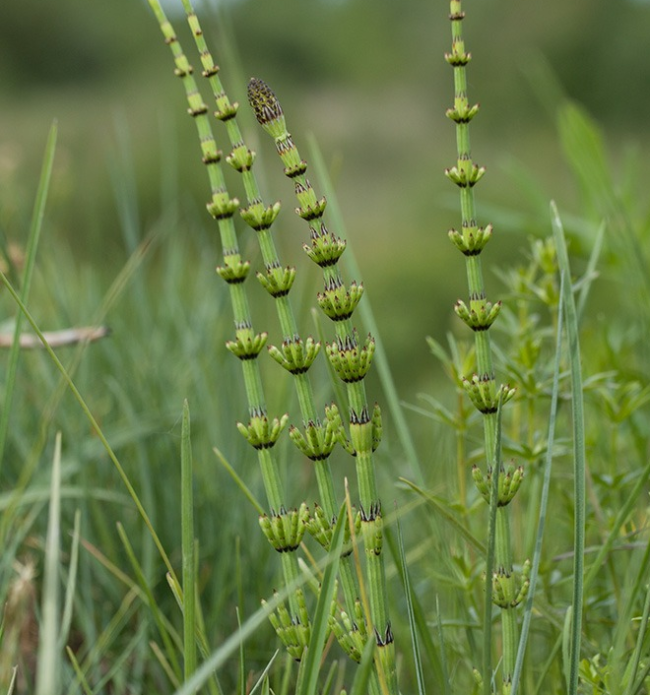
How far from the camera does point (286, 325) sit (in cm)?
26

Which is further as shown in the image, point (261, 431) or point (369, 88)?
point (369, 88)

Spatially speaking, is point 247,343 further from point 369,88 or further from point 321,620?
point 369,88

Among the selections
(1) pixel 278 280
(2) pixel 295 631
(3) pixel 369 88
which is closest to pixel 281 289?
(1) pixel 278 280

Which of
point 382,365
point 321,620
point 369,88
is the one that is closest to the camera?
point 321,620

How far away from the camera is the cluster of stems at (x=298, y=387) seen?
255mm

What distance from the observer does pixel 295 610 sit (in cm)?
27

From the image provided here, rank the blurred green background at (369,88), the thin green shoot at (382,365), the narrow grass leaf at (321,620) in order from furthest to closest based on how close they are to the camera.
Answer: the blurred green background at (369,88)
the thin green shoot at (382,365)
the narrow grass leaf at (321,620)

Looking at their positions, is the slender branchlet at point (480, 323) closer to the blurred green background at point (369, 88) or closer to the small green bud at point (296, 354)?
the small green bud at point (296, 354)

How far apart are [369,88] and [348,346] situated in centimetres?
886

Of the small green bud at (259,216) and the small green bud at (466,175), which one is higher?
the small green bud at (466,175)

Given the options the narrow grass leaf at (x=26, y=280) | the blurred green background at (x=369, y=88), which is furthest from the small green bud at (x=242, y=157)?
the blurred green background at (x=369, y=88)

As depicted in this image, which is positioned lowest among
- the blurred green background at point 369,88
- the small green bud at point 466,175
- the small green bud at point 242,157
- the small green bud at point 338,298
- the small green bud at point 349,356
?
the small green bud at point 349,356

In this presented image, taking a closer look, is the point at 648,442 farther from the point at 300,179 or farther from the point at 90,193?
the point at 90,193

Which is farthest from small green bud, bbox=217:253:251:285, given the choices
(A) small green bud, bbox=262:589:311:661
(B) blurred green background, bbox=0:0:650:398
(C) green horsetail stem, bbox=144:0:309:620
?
(B) blurred green background, bbox=0:0:650:398
